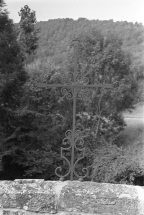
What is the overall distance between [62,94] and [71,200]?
3338 millimetres

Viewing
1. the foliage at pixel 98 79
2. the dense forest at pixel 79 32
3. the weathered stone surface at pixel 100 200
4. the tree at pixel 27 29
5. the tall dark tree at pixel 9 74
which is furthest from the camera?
the dense forest at pixel 79 32

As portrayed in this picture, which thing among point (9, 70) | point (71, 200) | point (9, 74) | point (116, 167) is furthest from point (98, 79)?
point (71, 200)

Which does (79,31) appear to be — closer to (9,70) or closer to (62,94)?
(9,70)

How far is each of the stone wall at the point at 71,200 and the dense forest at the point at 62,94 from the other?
2.24 meters

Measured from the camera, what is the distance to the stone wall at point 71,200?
4.91ft

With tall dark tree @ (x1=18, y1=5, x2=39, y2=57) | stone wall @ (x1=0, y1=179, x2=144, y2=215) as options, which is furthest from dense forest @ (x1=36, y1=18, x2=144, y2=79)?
stone wall @ (x1=0, y1=179, x2=144, y2=215)

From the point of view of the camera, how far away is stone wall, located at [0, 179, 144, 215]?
1.50 m

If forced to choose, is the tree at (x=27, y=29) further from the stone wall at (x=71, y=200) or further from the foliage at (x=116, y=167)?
the stone wall at (x=71, y=200)

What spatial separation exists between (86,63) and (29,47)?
1983mm

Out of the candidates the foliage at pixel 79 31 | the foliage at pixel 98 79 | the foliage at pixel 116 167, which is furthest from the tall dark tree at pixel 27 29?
the foliage at pixel 116 167

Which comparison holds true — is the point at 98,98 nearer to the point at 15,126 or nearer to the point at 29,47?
the point at 29,47

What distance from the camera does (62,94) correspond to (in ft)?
15.7

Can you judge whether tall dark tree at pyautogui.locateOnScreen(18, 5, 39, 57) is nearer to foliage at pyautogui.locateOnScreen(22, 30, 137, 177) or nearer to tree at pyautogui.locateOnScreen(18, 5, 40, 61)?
tree at pyautogui.locateOnScreen(18, 5, 40, 61)

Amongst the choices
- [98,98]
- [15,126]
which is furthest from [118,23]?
[15,126]
